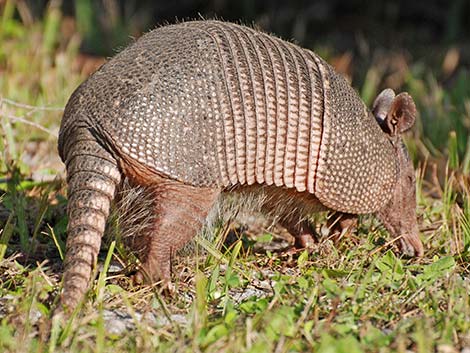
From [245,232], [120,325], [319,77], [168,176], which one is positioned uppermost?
[319,77]

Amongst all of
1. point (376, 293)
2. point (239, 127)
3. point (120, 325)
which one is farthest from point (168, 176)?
point (376, 293)

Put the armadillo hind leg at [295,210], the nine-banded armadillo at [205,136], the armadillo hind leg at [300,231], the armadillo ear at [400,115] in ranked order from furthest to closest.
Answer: the armadillo hind leg at [300,231] → the armadillo ear at [400,115] → the armadillo hind leg at [295,210] → the nine-banded armadillo at [205,136]

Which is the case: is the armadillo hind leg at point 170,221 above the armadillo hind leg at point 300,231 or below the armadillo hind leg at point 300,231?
above

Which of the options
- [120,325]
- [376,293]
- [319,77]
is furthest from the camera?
[319,77]

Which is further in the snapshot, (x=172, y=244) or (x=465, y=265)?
(x=465, y=265)

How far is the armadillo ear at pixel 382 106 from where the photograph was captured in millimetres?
5422

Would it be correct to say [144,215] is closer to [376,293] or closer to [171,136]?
[171,136]

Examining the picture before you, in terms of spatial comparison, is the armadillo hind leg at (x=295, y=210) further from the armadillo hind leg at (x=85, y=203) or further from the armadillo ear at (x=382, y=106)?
the armadillo hind leg at (x=85, y=203)

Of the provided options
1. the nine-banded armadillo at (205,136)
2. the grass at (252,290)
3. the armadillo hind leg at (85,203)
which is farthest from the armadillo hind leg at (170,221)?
the armadillo hind leg at (85,203)

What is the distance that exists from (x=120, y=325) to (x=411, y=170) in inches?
95.6

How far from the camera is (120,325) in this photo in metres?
3.88

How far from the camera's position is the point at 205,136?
4352mm

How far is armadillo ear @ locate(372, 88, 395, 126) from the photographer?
5.42 meters

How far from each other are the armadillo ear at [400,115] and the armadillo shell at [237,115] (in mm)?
170
